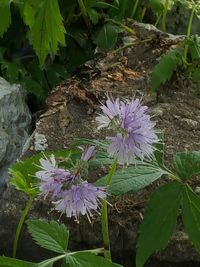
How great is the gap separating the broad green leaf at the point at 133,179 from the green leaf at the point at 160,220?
0.04 metres

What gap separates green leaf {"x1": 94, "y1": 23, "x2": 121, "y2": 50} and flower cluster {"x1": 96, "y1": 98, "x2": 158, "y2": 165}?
163 cm

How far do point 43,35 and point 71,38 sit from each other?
0.66 m

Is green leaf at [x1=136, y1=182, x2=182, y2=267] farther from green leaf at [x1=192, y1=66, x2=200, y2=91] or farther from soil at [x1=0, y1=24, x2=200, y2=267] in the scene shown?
green leaf at [x1=192, y1=66, x2=200, y2=91]

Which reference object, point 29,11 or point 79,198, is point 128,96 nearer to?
point 29,11

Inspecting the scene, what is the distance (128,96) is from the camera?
2615mm

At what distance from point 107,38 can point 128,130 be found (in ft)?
5.54

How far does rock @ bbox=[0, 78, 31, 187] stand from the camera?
246 cm

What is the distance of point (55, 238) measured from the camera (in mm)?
1652

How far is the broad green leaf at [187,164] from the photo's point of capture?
5.54 ft

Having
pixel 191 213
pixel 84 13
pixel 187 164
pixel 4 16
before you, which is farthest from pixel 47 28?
pixel 191 213

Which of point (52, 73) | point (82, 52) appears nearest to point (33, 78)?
point (52, 73)

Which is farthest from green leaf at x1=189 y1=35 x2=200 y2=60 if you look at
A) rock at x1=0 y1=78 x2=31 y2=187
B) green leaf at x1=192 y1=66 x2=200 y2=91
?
rock at x1=0 y1=78 x2=31 y2=187

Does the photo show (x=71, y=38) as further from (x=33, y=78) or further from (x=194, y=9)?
(x=194, y=9)

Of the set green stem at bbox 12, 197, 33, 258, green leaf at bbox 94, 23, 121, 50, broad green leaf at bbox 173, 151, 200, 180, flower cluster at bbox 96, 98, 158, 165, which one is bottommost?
green stem at bbox 12, 197, 33, 258
